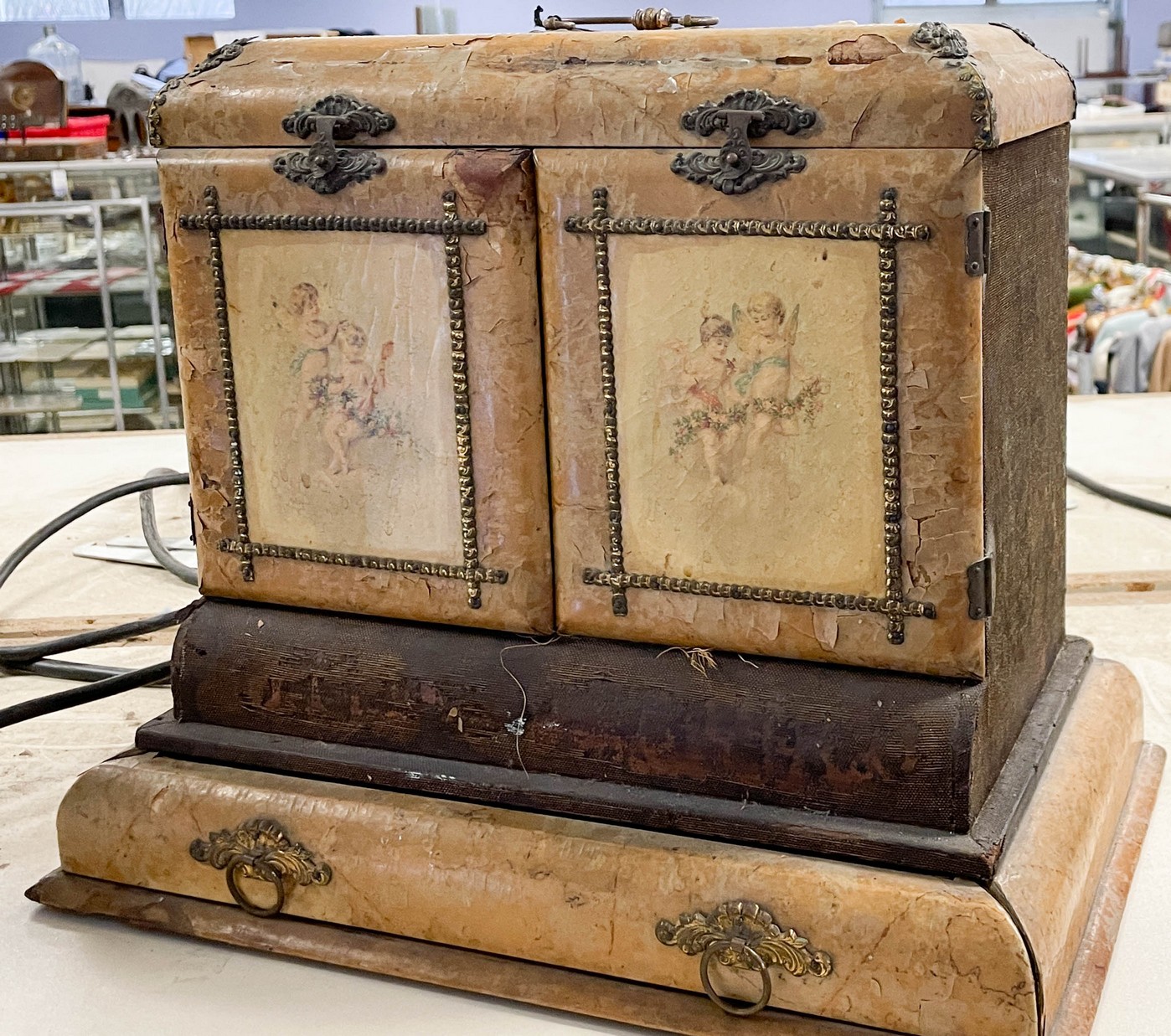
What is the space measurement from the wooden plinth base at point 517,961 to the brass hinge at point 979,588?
0.93ft

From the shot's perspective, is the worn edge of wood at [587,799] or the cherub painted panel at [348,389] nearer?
the worn edge of wood at [587,799]

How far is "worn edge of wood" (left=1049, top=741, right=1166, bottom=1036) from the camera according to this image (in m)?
1.03

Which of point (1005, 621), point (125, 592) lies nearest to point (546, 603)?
point (1005, 621)

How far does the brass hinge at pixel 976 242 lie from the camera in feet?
3.08

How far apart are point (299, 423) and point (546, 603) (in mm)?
244

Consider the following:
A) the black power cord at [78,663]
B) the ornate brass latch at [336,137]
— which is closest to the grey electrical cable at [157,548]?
the black power cord at [78,663]

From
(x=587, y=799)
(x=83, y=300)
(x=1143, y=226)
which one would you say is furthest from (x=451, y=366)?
(x=1143, y=226)

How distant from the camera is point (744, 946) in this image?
1.01 m

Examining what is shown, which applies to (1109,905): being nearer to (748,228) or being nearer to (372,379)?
(748,228)

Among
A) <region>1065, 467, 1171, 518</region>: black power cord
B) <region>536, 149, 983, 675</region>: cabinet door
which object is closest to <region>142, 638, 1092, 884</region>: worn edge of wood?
<region>536, 149, 983, 675</region>: cabinet door

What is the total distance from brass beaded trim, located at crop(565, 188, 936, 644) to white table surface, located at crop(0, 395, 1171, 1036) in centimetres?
32

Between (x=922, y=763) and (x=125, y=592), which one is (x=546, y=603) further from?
(x=125, y=592)

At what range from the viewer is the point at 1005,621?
110 centimetres

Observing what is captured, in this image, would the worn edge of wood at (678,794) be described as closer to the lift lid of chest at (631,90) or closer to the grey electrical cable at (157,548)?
the lift lid of chest at (631,90)
